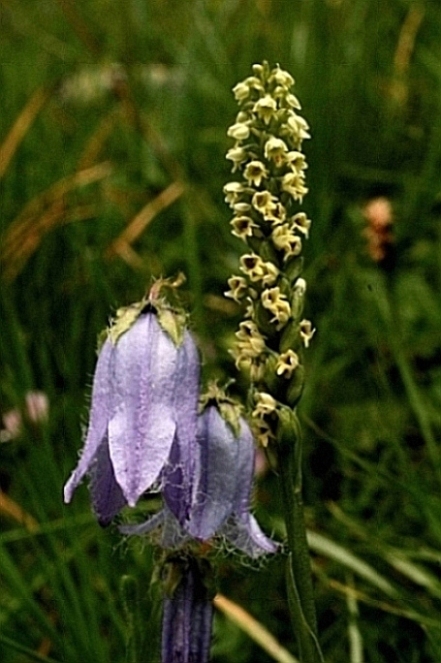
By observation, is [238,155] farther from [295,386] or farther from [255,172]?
[295,386]

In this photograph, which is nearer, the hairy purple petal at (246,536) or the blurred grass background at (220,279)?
the hairy purple petal at (246,536)

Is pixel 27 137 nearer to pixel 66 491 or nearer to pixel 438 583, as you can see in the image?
pixel 438 583

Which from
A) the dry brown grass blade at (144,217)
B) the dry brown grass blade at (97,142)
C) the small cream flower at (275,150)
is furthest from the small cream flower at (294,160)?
the dry brown grass blade at (97,142)

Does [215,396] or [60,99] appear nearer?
[215,396]

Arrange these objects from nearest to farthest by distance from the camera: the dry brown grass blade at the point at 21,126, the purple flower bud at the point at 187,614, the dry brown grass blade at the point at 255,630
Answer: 1. the purple flower bud at the point at 187,614
2. the dry brown grass blade at the point at 255,630
3. the dry brown grass blade at the point at 21,126

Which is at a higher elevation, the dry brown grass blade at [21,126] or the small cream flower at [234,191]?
the dry brown grass blade at [21,126]

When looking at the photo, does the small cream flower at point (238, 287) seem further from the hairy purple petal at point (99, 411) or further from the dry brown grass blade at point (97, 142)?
the dry brown grass blade at point (97, 142)

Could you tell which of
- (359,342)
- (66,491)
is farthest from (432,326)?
(66,491)
